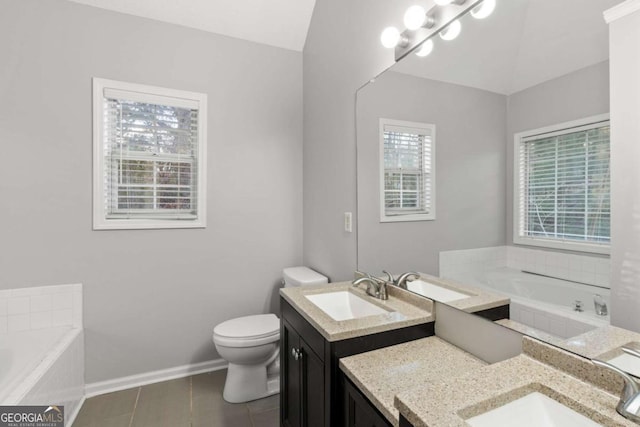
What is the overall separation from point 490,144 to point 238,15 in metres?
2.22

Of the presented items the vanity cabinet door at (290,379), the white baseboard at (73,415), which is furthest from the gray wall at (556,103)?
the white baseboard at (73,415)

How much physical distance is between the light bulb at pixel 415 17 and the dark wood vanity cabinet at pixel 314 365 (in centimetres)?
130

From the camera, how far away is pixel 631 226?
75cm

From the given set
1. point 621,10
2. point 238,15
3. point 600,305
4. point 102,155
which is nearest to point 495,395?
point 600,305

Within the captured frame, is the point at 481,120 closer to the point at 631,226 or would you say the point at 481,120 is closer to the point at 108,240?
the point at 631,226

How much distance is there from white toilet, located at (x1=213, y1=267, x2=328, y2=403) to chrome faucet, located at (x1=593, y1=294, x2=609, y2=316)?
63.0 inches

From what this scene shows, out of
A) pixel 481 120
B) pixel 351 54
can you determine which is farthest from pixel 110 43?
pixel 481 120

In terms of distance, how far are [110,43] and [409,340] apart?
2684mm

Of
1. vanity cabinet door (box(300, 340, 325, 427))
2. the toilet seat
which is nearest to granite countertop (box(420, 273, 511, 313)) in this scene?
vanity cabinet door (box(300, 340, 325, 427))

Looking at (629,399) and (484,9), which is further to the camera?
(484,9)

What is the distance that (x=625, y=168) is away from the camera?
0.75 m

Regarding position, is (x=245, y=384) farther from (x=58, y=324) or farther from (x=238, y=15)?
(x=238, y=15)

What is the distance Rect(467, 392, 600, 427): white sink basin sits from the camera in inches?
28.2

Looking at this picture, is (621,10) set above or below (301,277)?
above
